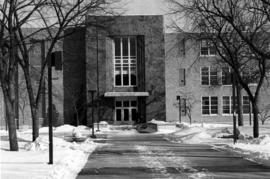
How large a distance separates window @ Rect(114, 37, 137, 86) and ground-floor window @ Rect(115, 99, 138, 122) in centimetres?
214

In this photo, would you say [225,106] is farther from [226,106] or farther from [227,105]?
[227,105]

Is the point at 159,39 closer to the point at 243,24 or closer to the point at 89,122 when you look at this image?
the point at 89,122

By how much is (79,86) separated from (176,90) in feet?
39.0

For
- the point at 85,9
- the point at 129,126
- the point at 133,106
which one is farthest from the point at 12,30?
the point at 133,106

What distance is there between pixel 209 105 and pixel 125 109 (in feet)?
34.8

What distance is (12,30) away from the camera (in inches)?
830

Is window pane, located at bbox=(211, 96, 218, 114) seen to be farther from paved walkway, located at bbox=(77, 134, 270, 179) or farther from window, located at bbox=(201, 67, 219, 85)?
paved walkway, located at bbox=(77, 134, 270, 179)

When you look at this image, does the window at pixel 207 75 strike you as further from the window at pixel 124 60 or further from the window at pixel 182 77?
the window at pixel 124 60

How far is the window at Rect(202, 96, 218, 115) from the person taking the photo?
65.7 meters

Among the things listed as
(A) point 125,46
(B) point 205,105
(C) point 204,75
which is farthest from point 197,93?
(A) point 125,46

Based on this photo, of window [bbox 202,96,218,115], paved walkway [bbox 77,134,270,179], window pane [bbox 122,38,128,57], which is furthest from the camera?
window [bbox 202,96,218,115]

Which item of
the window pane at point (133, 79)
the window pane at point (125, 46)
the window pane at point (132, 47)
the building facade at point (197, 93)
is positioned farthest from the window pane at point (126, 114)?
the window pane at point (132, 47)

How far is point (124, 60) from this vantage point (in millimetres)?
62750

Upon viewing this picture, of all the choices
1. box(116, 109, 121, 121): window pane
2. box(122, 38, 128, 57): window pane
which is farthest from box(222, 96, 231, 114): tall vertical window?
box(122, 38, 128, 57): window pane
